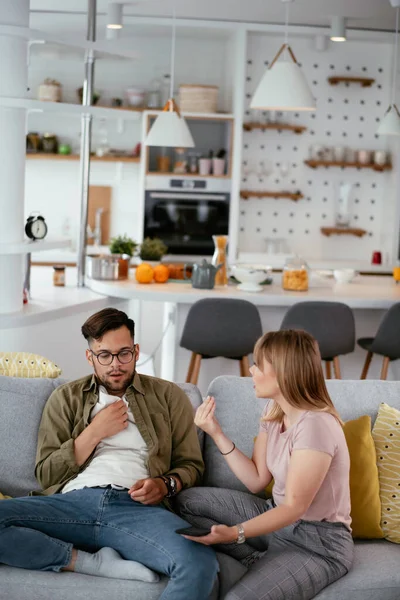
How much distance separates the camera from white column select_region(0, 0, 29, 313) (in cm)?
447

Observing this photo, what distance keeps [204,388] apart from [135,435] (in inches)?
106

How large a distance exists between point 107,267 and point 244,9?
11.2 ft

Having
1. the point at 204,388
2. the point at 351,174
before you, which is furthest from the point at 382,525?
the point at 351,174

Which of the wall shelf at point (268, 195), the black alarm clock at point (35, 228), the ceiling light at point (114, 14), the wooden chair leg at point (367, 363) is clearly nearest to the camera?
the black alarm clock at point (35, 228)

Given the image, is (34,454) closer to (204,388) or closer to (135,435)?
(135,435)

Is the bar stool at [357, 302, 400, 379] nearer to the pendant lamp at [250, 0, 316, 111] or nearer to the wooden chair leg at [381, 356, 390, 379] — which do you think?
the wooden chair leg at [381, 356, 390, 379]

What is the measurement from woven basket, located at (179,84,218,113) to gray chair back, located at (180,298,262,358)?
11.9 feet

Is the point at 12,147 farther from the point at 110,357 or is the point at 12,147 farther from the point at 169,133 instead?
the point at 110,357

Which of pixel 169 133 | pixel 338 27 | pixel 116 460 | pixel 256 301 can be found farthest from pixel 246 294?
pixel 338 27

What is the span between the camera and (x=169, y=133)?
5.69 meters

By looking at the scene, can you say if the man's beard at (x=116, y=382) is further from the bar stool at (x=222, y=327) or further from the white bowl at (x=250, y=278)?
the white bowl at (x=250, y=278)

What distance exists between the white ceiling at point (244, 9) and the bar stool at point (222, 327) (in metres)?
3.76

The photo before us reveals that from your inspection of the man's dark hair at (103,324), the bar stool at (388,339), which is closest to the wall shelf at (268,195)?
the bar stool at (388,339)

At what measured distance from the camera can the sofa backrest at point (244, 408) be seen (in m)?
Answer: 3.07
